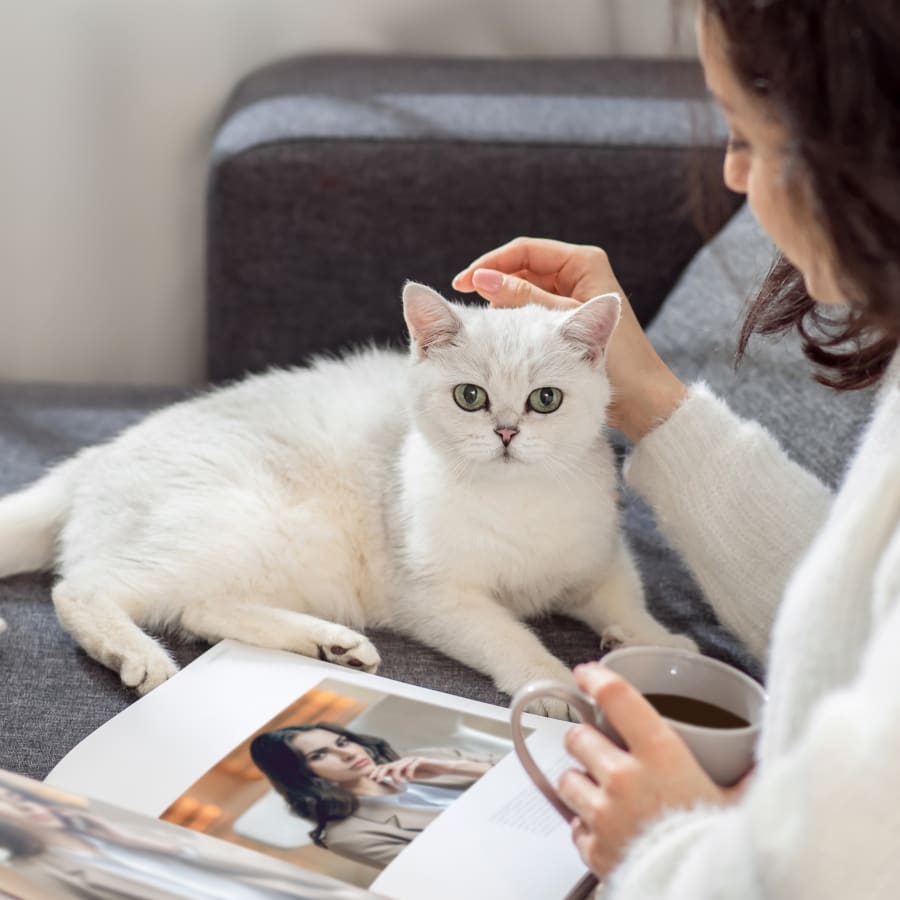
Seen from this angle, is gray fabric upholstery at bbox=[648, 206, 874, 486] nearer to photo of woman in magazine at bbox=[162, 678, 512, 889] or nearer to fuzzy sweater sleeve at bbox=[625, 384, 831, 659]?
fuzzy sweater sleeve at bbox=[625, 384, 831, 659]

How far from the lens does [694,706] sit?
0.83m

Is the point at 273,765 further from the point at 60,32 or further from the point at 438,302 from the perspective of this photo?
the point at 60,32

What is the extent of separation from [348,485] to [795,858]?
0.86m

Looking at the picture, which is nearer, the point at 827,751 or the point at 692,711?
the point at 827,751

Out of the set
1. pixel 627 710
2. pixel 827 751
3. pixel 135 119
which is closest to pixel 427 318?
pixel 627 710

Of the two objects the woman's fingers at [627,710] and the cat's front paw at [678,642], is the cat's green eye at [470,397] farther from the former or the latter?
Answer: the woman's fingers at [627,710]

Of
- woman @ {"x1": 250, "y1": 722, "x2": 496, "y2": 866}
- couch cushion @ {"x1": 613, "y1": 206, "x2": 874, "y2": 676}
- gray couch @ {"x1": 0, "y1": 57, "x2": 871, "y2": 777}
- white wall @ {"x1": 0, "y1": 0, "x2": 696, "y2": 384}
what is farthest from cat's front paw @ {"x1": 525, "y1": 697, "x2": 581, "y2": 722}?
white wall @ {"x1": 0, "y1": 0, "x2": 696, "y2": 384}

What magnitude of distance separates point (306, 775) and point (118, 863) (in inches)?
10.3

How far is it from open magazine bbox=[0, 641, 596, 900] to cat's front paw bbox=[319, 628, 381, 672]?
0.04 meters

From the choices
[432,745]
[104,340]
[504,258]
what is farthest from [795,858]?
[104,340]

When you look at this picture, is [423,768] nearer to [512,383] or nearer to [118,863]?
[118,863]

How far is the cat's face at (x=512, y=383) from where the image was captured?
1212 millimetres

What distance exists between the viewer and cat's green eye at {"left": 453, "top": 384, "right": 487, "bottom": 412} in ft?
4.04

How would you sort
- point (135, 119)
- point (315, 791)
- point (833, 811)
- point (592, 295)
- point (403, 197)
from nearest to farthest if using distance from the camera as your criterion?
point (833, 811)
point (315, 791)
point (592, 295)
point (403, 197)
point (135, 119)
